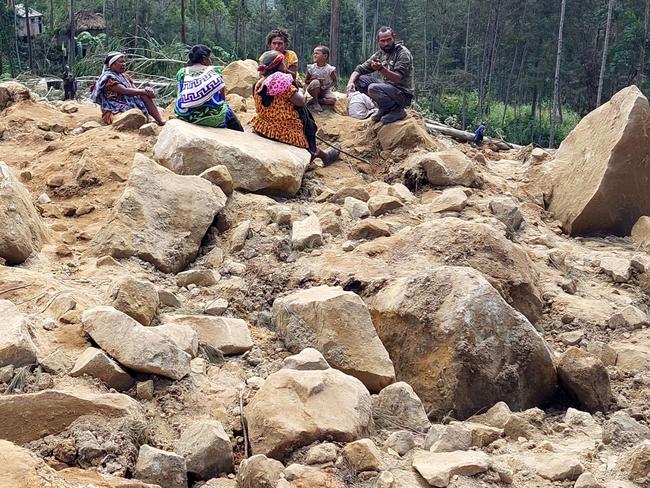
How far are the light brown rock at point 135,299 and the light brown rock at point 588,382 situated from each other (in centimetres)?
192

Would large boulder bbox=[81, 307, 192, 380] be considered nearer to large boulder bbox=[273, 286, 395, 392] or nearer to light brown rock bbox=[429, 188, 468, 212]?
large boulder bbox=[273, 286, 395, 392]

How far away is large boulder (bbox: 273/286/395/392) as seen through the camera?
3.45 metres

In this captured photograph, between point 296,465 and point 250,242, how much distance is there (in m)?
2.50

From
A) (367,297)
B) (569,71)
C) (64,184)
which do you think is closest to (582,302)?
(367,297)

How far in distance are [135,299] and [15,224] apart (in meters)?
1.10

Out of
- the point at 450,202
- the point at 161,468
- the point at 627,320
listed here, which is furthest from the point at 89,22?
the point at 161,468

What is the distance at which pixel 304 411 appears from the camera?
2746 mm

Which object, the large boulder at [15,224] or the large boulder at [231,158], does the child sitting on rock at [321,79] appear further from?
the large boulder at [15,224]

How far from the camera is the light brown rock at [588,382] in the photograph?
3.58 m

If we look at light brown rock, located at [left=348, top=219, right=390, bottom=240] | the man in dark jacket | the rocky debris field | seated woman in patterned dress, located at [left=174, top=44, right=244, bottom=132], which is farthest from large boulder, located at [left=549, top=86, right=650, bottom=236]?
seated woman in patterned dress, located at [left=174, top=44, right=244, bottom=132]

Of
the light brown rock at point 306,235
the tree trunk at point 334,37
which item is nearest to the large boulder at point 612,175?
the light brown rock at point 306,235

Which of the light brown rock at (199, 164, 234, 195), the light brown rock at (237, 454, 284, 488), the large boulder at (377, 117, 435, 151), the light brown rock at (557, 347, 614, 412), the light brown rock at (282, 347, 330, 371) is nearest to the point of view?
the light brown rock at (237, 454, 284, 488)

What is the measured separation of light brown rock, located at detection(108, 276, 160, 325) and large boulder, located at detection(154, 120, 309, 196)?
84.1 inches

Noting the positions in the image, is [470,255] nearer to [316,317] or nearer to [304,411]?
[316,317]
